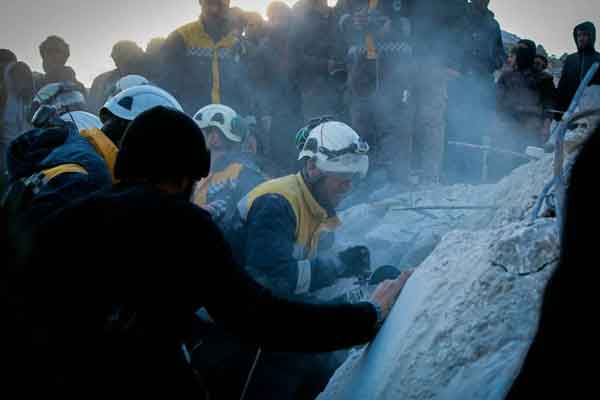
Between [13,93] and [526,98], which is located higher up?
[526,98]

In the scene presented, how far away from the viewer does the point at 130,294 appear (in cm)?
200

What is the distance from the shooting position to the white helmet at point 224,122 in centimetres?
531

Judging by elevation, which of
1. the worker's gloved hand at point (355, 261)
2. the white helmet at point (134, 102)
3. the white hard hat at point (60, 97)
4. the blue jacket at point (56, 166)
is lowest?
the worker's gloved hand at point (355, 261)

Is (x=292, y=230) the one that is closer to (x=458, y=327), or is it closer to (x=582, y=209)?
(x=458, y=327)

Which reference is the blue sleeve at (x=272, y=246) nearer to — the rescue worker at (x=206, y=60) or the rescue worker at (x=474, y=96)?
the rescue worker at (x=206, y=60)

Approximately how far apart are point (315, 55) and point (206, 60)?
1325 millimetres

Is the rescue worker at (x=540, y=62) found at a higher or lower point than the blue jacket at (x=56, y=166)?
higher

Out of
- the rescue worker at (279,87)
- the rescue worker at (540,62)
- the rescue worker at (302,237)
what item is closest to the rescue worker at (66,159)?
the rescue worker at (302,237)

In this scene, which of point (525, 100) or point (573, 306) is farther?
point (525, 100)

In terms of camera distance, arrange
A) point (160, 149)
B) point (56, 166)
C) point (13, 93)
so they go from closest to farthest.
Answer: point (160, 149) → point (56, 166) → point (13, 93)

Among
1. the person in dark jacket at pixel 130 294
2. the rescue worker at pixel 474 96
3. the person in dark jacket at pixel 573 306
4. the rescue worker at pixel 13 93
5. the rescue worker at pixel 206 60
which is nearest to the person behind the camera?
the person in dark jacket at pixel 573 306

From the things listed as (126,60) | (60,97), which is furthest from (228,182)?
(126,60)

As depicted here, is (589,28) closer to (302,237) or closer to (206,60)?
(206,60)

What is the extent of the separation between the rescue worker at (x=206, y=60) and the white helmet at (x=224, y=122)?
1.78m
